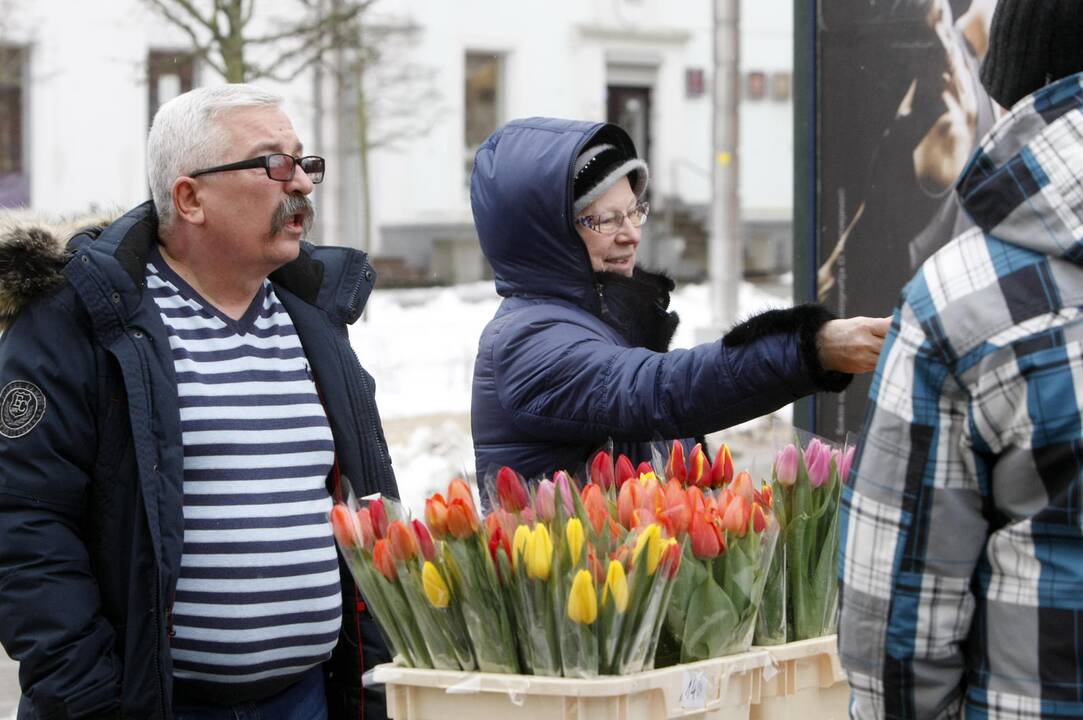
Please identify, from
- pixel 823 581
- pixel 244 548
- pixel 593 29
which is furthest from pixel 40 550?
pixel 593 29

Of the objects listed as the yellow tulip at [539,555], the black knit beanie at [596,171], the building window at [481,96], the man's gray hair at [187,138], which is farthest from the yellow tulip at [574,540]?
the building window at [481,96]

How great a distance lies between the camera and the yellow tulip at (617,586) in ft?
7.50

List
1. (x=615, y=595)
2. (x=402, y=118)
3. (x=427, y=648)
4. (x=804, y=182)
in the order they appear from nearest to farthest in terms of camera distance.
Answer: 1. (x=615, y=595)
2. (x=427, y=648)
3. (x=804, y=182)
4. (x=402, y=118)

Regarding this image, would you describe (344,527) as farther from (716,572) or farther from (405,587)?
(716,572)

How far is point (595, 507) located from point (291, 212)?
105 centimetres

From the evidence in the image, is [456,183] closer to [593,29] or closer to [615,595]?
[593,29]

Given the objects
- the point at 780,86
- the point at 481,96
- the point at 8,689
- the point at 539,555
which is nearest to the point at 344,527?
the point at 539,555

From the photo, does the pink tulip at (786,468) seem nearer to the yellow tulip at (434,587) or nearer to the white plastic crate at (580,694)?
the white plastic crate at (580,694)

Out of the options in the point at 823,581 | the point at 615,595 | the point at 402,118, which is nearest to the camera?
the point at 615,595

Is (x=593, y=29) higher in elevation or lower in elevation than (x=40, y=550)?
higher

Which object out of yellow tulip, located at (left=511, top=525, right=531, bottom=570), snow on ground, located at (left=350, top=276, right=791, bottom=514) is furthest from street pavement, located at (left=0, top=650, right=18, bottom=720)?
yellow tulip, located at (left=511, top=525, right=531, bottom=570)

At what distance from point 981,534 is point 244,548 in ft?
5.15

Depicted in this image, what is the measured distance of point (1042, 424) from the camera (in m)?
1.81

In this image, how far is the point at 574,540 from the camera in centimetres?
232
